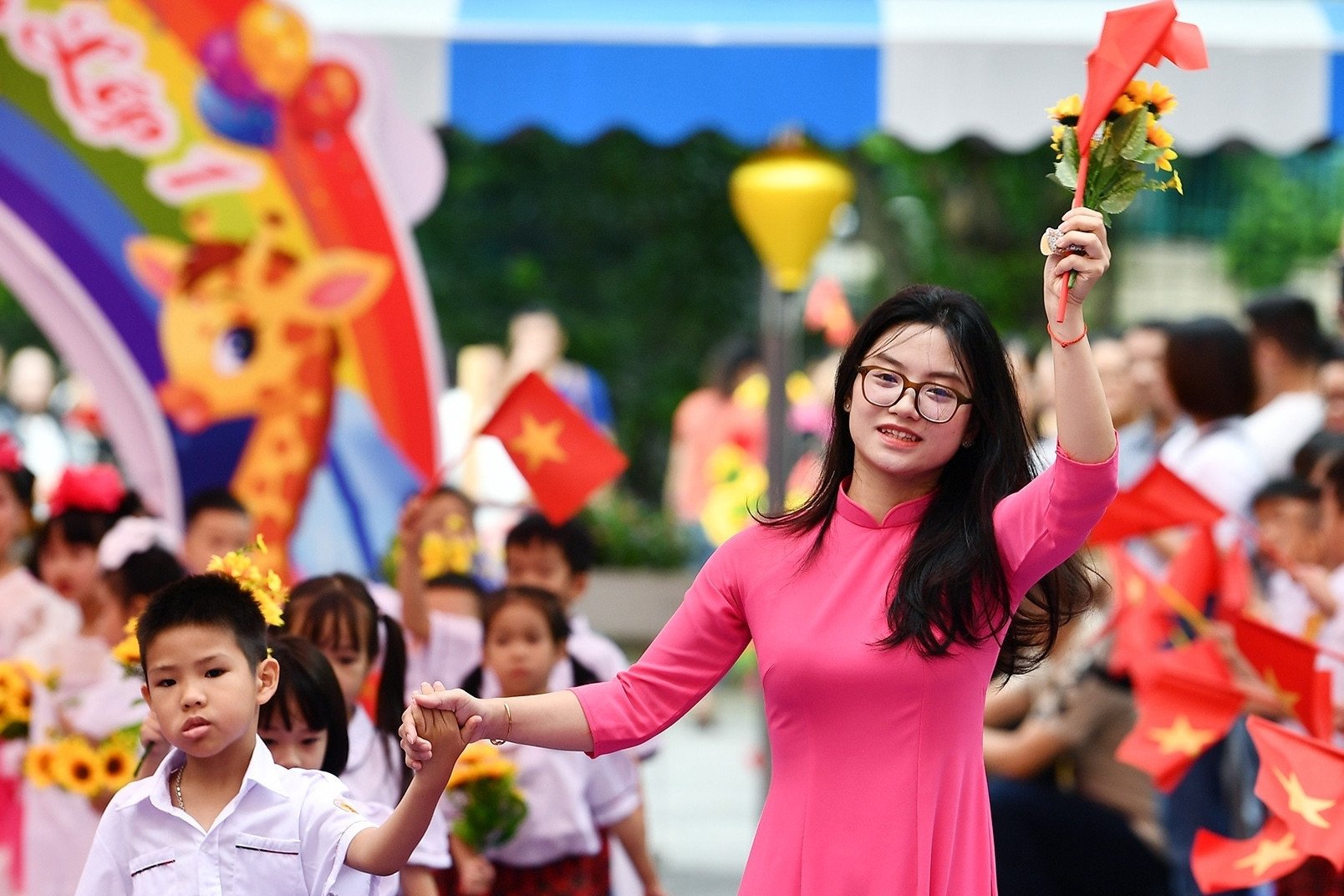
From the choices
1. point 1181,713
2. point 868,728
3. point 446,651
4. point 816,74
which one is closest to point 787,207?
point 816,74

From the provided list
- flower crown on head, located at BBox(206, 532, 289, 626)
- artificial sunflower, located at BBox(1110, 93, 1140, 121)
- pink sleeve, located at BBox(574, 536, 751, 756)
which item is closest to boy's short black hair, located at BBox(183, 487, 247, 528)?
flower crown on head, located at BBox(206, 532, 289, 626)

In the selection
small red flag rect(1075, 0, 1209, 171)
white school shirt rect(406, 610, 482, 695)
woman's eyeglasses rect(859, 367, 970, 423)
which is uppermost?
small red flag rect(1075, 0, 1209, 171)

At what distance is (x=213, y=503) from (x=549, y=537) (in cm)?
112

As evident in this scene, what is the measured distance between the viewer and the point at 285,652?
3.62 meters

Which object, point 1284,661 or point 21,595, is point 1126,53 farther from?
point 21,595

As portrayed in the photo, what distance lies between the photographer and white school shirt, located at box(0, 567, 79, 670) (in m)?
5.47

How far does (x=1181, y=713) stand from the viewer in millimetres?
4887

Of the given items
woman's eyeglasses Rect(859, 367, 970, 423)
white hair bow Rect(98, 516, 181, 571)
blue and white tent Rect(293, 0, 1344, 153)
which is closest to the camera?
woman's eyeglasses Rect(859, 367, 970, 423)

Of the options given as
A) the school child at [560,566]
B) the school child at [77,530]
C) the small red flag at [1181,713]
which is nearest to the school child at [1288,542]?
the small red flag at [1181,713]

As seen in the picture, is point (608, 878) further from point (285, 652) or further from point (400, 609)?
point (285, 652)

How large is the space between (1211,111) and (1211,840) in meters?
2.81

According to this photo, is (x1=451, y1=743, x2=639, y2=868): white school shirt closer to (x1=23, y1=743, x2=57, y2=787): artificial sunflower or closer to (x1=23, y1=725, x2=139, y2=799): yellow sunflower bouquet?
(x1=23, y1=725, x2=139, y2=799): yellow sunflower bouquet

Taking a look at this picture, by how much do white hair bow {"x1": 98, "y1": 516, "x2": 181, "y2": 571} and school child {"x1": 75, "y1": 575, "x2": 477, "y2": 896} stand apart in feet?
7.05

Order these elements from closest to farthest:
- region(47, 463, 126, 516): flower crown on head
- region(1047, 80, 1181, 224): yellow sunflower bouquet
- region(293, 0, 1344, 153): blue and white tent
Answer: region(1047, 80, 1181, 224): yellow sunflower bouquet < region(47, 463, 126, 516): flower crown on head < region(293, 0, 1344, 153): blue and white tent
